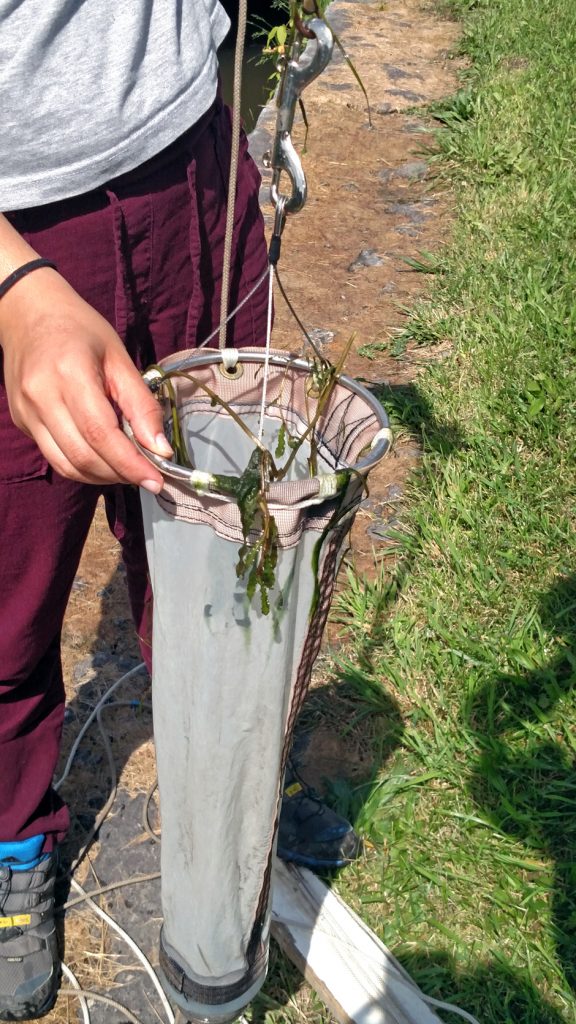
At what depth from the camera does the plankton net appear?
1.14 meters

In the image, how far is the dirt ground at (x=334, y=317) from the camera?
7.16 feet

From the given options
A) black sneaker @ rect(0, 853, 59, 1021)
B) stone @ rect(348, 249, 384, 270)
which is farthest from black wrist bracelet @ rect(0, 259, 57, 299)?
stone @ rect(348, 249, 384, 270)

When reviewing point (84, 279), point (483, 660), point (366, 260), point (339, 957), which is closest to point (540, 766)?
point (483, 660)

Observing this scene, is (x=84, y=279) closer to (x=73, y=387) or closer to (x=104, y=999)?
(x=73, y=387)

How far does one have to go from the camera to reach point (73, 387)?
102 cm

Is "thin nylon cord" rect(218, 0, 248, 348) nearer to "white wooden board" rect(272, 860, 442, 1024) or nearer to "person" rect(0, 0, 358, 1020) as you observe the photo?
"person" rect(0, 0, 358, 1020)

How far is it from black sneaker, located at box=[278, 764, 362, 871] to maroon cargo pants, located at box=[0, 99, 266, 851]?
54 centimetres

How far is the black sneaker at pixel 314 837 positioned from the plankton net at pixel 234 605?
1.55 ft

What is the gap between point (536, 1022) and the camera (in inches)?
72.5

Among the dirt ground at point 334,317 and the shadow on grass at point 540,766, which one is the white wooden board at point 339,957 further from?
the shadow on grass at point 540,766

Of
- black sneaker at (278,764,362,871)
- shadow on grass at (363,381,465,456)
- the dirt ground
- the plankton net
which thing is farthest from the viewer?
shadow on grass at (363,381,465,456)

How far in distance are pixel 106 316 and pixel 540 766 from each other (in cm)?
141

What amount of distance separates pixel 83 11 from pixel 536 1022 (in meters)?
1.83

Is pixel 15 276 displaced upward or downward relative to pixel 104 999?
upward
